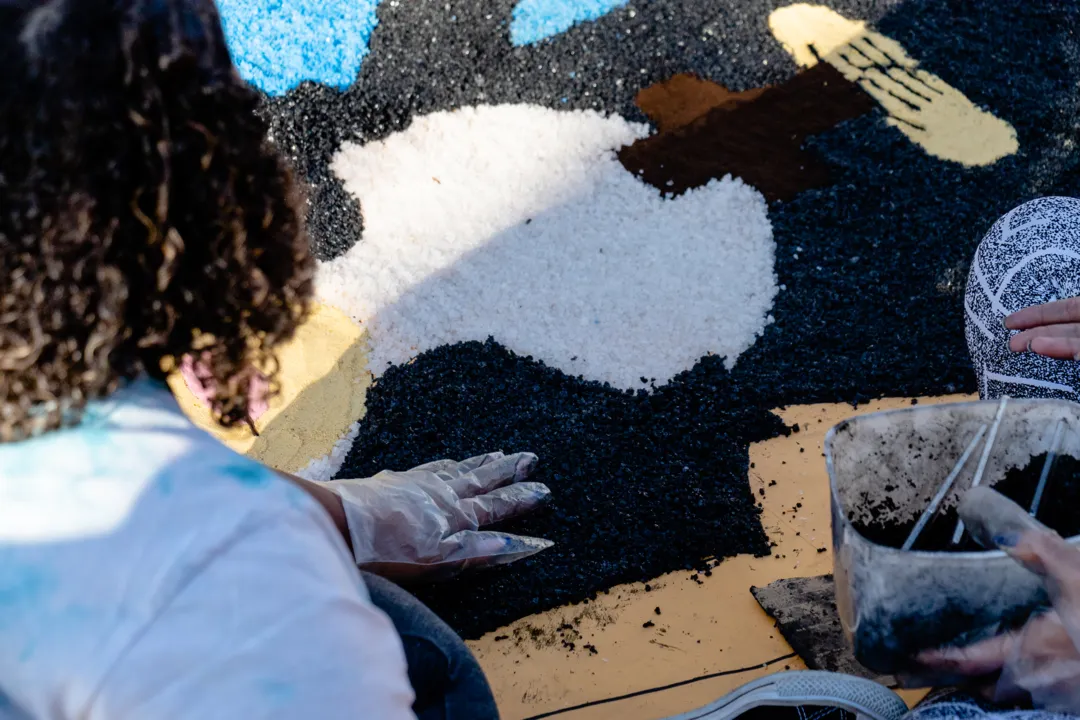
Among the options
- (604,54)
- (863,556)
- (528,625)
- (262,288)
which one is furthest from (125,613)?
(604,54)

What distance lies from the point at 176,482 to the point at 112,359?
14 cm

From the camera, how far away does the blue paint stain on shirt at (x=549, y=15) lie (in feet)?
8.49

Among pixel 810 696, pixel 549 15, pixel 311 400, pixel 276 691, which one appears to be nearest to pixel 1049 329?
pixel 810 696

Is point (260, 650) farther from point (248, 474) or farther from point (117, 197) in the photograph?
point (117, 197)

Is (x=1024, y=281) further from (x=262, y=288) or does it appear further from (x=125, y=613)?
(x=125, y=613)

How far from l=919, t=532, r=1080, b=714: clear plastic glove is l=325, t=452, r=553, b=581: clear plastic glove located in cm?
78

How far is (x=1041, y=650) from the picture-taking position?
1169mm

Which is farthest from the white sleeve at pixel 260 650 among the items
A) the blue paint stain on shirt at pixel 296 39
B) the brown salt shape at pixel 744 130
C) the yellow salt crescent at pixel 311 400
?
the blue paint stain on shirt at pixel 296 39

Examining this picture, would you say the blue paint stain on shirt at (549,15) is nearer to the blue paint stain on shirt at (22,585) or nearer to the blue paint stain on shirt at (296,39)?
the blue paint stain on shirt at (296,39)

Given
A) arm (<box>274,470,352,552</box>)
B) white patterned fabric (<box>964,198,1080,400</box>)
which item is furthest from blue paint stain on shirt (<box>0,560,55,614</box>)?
white patterned fabric (<box>964,198,1080,400</box>)

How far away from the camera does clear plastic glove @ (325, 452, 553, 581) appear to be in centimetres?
158

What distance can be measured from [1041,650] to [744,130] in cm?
161

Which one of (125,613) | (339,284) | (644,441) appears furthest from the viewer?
(339,284)

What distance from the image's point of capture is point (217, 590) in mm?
771
